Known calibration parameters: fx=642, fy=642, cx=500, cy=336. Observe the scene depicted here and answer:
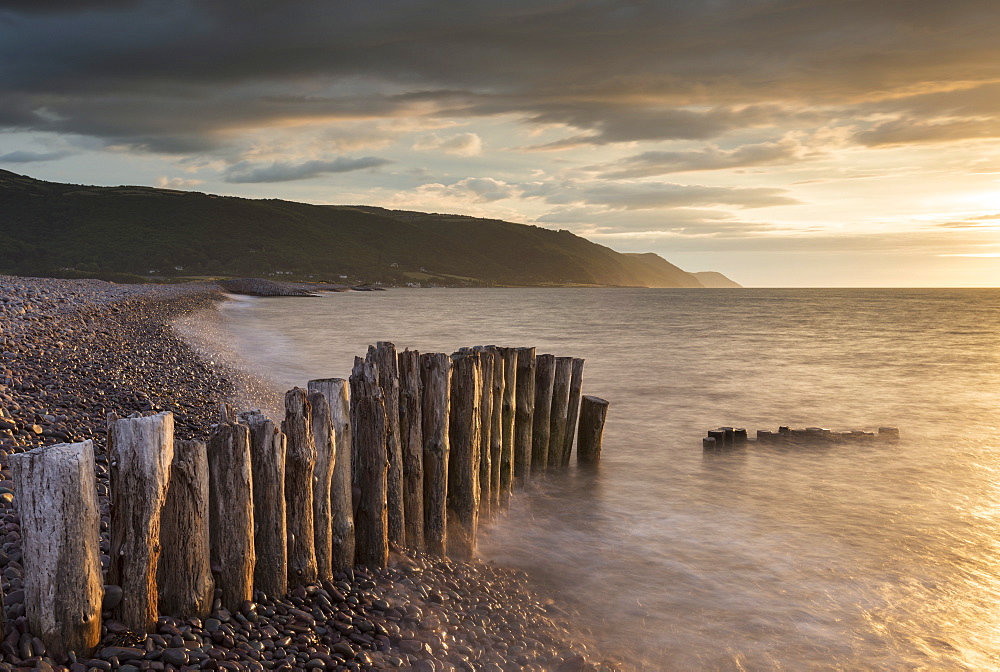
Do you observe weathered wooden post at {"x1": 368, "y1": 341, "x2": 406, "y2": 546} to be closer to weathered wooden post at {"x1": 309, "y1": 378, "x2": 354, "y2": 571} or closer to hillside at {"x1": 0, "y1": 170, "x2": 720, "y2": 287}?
weathered wooden post at {"x1": 309, "y1": 378, "x2": 354, "y2": 571}

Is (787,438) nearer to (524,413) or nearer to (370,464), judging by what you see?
(524,413)

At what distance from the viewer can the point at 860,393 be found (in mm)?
19656

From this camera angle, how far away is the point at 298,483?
4.80m

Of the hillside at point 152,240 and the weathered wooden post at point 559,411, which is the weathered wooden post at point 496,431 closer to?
the weathered wooden post at point 559,411

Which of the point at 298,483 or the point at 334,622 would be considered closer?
the point at 334,622

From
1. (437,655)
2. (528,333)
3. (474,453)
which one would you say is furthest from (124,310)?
(437,655)

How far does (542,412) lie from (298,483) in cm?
479

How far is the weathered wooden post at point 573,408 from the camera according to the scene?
9305 millimetres

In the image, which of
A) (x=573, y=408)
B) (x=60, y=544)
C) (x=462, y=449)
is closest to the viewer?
(x=60, y=544)

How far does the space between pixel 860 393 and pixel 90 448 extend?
2089 cm

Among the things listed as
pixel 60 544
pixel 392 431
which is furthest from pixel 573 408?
pixel 60 544

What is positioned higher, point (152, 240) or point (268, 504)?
point (152, 240)

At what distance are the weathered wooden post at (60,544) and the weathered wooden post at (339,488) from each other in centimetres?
178

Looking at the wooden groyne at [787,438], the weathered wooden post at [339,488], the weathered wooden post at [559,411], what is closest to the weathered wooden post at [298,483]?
the weathered wooden post at [339,488]
